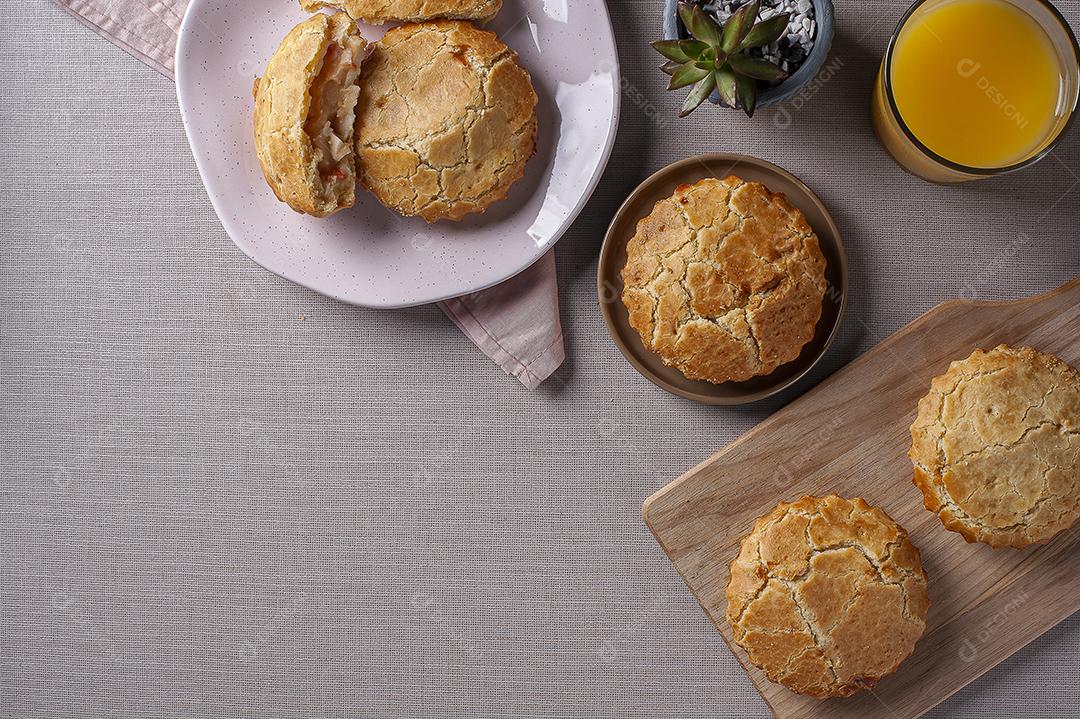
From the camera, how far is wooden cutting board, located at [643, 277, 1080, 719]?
2.20 meters

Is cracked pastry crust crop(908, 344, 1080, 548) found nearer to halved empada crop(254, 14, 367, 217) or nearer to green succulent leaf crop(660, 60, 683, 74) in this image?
green succulent leaf crop(660, 60, 683, 74)

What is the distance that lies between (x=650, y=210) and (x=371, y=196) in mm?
736

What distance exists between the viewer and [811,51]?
6.63 ft

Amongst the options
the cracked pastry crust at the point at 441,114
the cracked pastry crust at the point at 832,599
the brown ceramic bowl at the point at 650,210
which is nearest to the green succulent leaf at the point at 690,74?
the brown ceramic bowl at the point at 650,210

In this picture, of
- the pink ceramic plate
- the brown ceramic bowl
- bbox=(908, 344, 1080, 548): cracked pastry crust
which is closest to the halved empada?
the pink ceramic plate

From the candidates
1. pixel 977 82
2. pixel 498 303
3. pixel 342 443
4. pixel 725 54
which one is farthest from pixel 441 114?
pixel 977 82

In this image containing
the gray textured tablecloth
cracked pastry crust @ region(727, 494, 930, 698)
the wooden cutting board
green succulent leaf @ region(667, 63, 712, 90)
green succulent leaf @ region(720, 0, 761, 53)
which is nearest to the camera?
green succulent leaf @ region(720, 0, 761, 53)

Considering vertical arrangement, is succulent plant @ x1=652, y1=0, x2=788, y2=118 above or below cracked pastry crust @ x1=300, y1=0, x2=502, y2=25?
below

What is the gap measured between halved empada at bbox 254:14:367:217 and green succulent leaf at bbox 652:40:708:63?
2.34 ft

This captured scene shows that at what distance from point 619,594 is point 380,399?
0.86 meters

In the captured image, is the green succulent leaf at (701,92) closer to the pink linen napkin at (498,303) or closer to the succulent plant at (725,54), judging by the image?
the succulent plant at (725,54)

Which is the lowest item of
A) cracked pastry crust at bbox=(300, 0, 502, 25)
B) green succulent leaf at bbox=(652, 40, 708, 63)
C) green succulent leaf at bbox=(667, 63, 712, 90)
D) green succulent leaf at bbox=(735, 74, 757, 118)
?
green succulent leaf at bbox=(735, 74, 757, 118)

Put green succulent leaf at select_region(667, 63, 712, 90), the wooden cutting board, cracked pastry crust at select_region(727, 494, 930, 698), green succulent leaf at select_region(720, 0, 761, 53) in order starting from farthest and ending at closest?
the wooden cutting board < cracked pastry crust at select_region(727, 494, 930, 698) < green succulent leaf at select_region(667, 63, 712, 90) < green succulent leaf at select_region(720, 0, 761, 53)

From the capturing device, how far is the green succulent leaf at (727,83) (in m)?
1.95
